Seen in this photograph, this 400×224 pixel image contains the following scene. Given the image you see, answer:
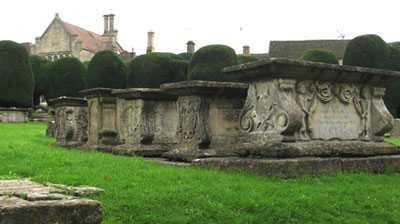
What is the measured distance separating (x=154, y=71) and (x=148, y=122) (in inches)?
108

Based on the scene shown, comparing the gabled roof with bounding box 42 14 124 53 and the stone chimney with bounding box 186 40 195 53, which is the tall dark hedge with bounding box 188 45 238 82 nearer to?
the stone chimney with bounding box 186 40 195 53

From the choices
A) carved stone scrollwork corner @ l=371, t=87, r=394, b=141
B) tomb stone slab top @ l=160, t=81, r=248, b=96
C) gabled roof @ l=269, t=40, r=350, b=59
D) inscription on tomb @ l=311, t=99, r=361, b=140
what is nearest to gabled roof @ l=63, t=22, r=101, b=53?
gabled roof @ l=269, t=40, r=350, b=59

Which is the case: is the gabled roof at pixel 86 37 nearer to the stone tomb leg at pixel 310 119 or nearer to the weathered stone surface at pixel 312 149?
the stone tomb leg at pixel 310 119

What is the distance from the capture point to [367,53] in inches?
862

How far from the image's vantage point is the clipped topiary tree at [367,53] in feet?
71.7

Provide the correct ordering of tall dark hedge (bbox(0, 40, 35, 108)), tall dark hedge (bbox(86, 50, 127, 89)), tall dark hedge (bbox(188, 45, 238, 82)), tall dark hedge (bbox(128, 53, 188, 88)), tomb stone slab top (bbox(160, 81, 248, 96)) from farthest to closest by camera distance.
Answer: tall dark hedge (bbox(0, 40, 35, 108))
tall dark hedge (bbox(86, 50, 127, 89))
tall dark hedge (bbox(128, 53, 188, 88))
tall dark hedge (bbox(188, 45, 238, 82))
tomb stone slab top (bbox(160, 81, 248, 96))

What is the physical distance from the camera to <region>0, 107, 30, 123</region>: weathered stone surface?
2306 cm

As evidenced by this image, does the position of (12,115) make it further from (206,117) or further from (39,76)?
(206,117)

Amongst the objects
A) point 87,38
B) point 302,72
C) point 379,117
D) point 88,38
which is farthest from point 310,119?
point 88,38

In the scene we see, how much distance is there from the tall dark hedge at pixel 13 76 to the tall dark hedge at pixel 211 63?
1542 cm

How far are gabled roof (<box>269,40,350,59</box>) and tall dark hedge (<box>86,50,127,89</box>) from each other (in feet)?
84.1

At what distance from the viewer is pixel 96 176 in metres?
5.93

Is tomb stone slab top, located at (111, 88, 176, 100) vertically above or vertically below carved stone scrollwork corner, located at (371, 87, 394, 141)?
above

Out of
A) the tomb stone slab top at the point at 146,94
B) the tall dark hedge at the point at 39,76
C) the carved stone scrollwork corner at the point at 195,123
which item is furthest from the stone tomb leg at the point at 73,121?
the tall dark hedge at the point at 39,76
